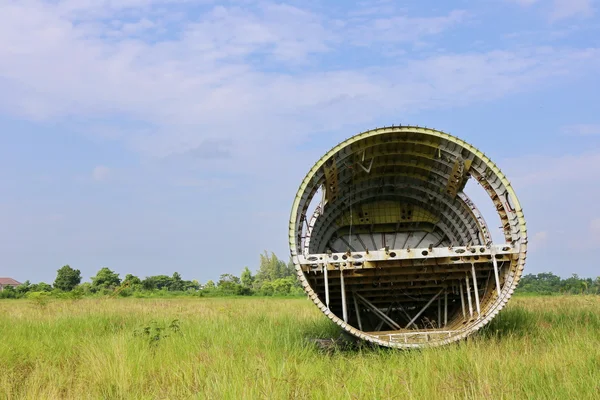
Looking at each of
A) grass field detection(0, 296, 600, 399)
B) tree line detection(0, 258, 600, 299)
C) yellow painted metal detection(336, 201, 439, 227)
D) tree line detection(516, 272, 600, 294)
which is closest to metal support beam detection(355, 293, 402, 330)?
grass field detection(0, 296, 600, 399)

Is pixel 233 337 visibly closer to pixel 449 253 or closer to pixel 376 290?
pixel 376 290

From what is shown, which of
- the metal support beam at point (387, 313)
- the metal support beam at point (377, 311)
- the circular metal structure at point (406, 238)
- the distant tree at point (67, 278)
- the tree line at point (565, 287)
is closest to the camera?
the circular metal structure at point (406, 238)

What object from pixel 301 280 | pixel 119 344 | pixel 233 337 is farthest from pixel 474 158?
pixel 119 344

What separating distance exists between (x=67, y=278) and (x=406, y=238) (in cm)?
5837

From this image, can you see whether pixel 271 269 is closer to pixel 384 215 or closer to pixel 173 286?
pixel 173 286

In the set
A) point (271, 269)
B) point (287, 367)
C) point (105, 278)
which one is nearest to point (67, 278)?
point (105, 278)

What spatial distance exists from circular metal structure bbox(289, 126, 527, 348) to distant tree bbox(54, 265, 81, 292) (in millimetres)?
56511

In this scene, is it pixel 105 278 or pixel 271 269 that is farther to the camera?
pixel 271 269

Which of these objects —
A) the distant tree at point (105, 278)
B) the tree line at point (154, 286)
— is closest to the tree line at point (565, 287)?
the tree line at point (154, 286)

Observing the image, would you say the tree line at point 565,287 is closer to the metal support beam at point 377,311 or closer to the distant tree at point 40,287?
the metal support beam at point 377,311

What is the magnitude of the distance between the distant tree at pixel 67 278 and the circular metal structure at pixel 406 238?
185ft

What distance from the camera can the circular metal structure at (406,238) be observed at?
787 cm

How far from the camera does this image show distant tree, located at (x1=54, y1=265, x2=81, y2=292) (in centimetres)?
5894

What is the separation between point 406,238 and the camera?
1159 cm
